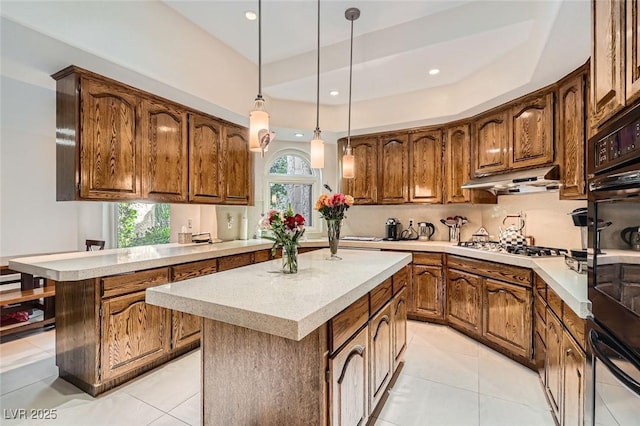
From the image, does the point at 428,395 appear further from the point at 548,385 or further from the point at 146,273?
the point at 146,273

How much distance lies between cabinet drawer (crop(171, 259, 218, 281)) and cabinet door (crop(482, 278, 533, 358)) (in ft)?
8.76

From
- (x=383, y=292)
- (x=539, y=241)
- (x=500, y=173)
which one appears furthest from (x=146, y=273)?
(x=539, y=241)

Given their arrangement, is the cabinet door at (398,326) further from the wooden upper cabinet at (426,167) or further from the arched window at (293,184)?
the arched window at (293,184)

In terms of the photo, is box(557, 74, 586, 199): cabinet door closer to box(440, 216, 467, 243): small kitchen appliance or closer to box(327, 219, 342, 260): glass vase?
box(440, 216, 467, 243): small kitchen appliance

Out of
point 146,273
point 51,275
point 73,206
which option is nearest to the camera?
point 51,275

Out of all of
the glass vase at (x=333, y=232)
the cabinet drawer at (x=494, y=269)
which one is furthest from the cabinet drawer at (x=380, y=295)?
the cabinet drawer at (x=494, y=269)

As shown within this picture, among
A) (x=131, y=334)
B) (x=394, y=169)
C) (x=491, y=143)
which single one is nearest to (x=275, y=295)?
(x=131, y=334)

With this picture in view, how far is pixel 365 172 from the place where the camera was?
13.9 feet

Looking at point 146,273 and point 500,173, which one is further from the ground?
point 500,173

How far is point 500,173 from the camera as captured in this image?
3.13 meters

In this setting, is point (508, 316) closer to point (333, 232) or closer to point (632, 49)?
point (333, 232)

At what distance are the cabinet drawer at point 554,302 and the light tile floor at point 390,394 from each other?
0.73 meters

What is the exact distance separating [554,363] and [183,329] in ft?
9.17

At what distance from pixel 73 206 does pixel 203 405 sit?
4547 mm
